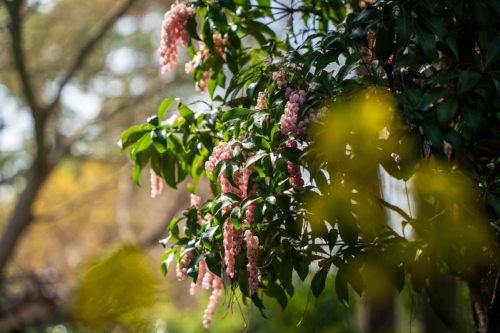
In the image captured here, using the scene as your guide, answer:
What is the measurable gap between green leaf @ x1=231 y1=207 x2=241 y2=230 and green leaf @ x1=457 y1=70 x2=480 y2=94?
20.8 inches

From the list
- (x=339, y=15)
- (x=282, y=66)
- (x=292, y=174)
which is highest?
(x=339, y=15)

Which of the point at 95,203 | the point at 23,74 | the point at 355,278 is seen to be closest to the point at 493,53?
the point at 355,278

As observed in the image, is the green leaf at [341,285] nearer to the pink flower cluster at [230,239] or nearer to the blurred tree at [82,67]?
the pink flower cluster at [230,239]

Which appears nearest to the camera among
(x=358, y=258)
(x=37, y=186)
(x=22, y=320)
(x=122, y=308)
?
(x=122, y=308)

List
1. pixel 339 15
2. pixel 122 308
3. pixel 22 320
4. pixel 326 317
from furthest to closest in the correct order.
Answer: pixel 22 320 → pixel 326 317 → pixel 339 15 → pixel 122 308

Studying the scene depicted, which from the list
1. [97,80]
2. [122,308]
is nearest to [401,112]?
[122,308]

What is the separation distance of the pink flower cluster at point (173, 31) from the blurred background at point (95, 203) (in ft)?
2.35

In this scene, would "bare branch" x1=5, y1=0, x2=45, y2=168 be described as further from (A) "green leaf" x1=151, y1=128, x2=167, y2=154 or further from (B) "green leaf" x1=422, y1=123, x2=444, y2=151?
(B) "green leaf" x1=422, y1=123, x2=444, y2=151

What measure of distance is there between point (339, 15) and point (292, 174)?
3.30ft

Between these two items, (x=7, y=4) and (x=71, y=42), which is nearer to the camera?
(x=7, y=4)

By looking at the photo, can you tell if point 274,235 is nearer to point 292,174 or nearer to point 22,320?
point 292,174

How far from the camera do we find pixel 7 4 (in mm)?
3484

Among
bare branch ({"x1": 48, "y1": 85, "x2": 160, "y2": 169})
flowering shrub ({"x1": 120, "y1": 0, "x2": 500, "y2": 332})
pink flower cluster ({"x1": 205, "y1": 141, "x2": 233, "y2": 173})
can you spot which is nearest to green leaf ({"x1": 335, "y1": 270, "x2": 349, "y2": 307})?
flowering shrub ({"x1": 120, "y1": 0, "x2": 500, "y2": 332})

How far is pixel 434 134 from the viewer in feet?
2.56
